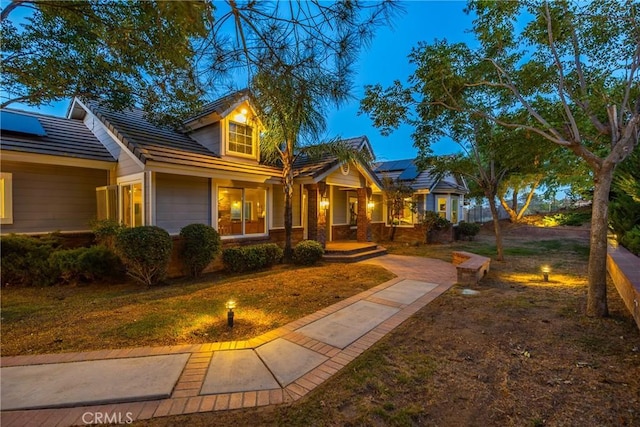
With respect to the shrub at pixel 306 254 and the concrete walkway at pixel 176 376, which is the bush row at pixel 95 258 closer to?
the concrete walkway at pixel 176 376

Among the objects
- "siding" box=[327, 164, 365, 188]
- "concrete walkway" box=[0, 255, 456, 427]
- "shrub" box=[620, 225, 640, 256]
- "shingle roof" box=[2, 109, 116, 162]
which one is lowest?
"concrete walkway" box=[0, 255, 456, 427]

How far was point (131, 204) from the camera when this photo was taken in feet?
29.1

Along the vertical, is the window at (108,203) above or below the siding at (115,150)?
below

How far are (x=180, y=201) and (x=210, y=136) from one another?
2972 millimetres

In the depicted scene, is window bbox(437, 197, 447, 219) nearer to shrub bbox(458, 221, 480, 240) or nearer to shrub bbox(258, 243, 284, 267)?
shrub bbox(458, 221, 480, 240)

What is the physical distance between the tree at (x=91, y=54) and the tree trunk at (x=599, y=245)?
651 cm

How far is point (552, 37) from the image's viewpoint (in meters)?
5.44

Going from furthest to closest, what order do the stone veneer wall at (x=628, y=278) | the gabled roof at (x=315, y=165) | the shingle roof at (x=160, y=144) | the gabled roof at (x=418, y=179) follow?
1. the gabled roof at (x=418, y=179)
2. the gabled roof at (x=315, y=165)
3. the shingle roof at (x=160, y=144)
4. the stone veneer wall at (x=628, y=278)

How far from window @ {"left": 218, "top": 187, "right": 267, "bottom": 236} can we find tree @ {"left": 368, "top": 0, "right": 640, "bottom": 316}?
269 inches

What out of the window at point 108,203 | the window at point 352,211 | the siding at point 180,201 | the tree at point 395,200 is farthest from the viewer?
the tree at point 395,200

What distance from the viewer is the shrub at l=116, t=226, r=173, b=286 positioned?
680 cm

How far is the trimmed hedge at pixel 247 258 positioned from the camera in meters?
8.80

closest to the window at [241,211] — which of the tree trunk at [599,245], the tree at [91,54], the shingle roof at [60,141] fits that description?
the shingle roof at [60,141]

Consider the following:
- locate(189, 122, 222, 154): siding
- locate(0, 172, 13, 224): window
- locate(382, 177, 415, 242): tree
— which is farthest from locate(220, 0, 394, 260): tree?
locate(382, 177, 415, 242): tree
